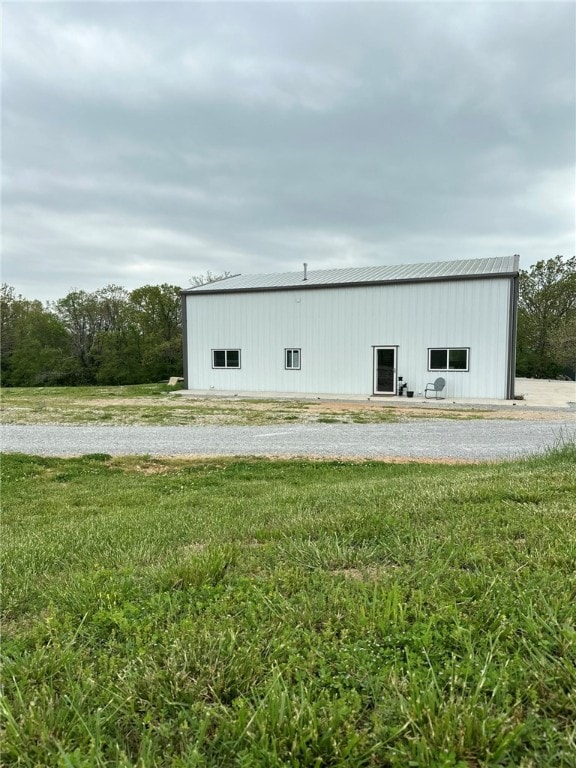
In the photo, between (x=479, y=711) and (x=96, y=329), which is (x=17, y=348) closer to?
(x=96, y=329)

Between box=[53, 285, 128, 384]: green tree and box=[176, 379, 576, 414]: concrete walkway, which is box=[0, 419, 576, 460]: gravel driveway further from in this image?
box=[53, 285, 128, 384]: green tree

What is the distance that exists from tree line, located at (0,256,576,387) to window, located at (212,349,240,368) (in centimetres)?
2086

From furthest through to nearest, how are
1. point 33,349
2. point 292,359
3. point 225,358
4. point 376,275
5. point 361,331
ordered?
1. point 33,349
2. point 225,358
3. point 292,359
4. point 376,275
5. point 361,331

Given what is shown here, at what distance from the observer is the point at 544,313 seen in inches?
1592

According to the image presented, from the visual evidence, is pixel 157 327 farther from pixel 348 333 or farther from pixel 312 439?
pixel 312 439

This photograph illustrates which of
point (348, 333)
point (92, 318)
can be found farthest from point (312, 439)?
point (92, 318)

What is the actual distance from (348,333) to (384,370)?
2.46 m

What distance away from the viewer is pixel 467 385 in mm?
20547

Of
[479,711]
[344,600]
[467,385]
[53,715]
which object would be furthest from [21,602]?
[467,385]

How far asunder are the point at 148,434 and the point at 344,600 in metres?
10.2

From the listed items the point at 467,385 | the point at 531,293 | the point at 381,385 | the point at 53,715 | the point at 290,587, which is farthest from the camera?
the point at 531,293

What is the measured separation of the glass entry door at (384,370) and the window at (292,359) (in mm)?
3944

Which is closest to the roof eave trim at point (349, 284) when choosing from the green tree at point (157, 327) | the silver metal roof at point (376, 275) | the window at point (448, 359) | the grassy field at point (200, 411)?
the silver metal roof at point (376, 275)

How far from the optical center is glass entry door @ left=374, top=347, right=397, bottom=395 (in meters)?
21.9
